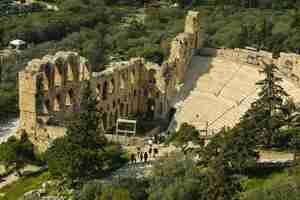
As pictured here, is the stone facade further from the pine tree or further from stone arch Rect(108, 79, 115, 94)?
the pine tree

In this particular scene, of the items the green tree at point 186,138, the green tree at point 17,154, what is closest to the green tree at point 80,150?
the green tree at point 17,154

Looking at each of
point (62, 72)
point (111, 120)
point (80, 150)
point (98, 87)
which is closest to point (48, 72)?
point (62, 72)

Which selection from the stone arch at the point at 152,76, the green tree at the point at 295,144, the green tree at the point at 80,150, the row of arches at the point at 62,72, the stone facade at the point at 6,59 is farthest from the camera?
the stone facade at the point at 6,59

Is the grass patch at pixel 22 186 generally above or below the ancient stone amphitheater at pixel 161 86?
below

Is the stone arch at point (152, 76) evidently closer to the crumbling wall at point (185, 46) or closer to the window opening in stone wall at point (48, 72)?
the crumbling wall at point (185, 46)

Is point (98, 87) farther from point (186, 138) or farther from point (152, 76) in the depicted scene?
point (186, 138)
